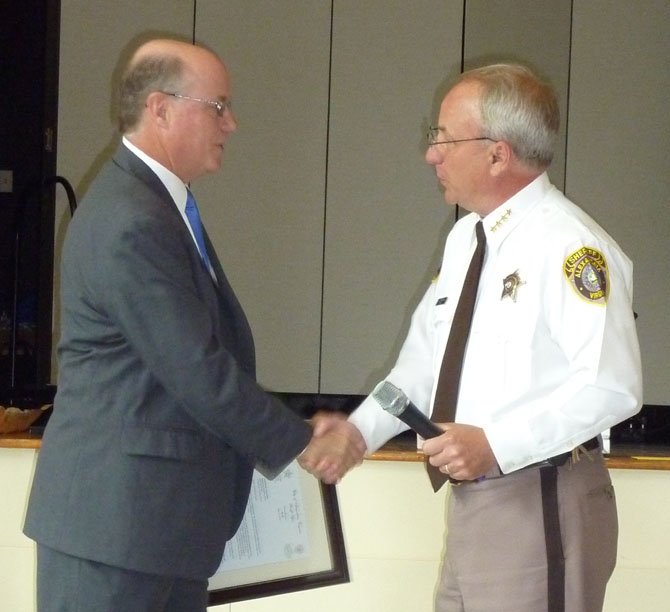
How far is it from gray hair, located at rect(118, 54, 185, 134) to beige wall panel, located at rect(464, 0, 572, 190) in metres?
3.32

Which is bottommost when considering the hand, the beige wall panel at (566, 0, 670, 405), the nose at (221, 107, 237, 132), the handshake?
the handshake

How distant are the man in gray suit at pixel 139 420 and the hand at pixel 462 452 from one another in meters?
0.24

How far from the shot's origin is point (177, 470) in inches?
65.9

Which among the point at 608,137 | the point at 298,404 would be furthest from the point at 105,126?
the point at 608,137

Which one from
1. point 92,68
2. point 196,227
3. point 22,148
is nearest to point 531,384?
point 196,227

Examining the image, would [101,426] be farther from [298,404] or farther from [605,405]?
[298,404]

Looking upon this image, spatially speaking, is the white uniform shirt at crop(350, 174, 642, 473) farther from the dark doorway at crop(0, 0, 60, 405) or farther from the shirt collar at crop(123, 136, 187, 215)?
the dark doorway at crop(0, 0, 60, 405)

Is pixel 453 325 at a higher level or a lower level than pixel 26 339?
higher

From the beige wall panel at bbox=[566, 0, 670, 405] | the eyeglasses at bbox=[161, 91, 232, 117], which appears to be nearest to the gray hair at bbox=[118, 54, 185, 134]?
the eyeglasses at bbox=[161, 91, 232, 117]

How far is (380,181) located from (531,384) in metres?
3.38

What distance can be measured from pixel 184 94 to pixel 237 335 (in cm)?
47

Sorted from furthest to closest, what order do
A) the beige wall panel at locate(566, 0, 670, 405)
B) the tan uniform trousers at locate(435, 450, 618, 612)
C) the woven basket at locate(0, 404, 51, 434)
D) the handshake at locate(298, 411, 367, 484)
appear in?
the beige wall panel at locate(566, 0, 670, 405)
the woven basket at locate(0, 404, 51, 434)
the handshake at locate(298, 411, 367, 484)
the tan uniform trousers at locate(435, 450, 618, 612)

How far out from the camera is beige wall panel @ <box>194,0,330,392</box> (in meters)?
5.07

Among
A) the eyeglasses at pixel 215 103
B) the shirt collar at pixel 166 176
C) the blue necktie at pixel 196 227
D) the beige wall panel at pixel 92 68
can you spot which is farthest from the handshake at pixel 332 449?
the beige wall panel at pixel 92 68
